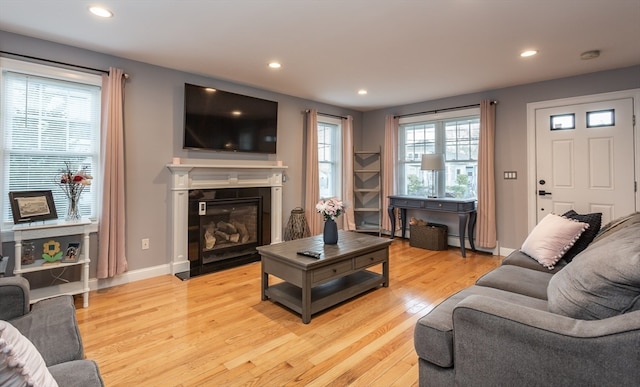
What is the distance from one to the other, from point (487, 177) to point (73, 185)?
4.97 m

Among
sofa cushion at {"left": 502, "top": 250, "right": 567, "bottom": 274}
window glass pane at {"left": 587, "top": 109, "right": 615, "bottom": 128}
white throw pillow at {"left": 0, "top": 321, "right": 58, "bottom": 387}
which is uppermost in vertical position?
window glass pane at {"left": 587, "top": 109, "right": 615, "bottom": 128}

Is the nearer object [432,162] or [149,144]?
[149,144]

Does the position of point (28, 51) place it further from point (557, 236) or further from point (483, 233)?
point (483, 233)

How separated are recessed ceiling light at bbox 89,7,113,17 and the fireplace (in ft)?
6.27

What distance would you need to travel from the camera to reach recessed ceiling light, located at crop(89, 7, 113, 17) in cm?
237

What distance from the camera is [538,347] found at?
3.75ft

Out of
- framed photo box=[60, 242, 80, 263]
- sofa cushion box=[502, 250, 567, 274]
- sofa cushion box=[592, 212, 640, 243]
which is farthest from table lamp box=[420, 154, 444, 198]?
framed photo box=[60, 242, 80, 263]

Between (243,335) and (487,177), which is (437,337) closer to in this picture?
(243,335)

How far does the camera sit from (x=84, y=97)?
318cm

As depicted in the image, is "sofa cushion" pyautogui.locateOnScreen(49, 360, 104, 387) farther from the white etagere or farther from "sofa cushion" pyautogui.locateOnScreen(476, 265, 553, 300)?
"sofa cushion" pyautogui.locateOnScreen(476, 265, 553, 300)

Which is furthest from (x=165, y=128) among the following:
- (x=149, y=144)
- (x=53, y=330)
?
(x=53, y=330)

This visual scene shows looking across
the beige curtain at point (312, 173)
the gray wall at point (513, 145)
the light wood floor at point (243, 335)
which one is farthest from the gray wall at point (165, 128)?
the light wood floor at point (243, 335)

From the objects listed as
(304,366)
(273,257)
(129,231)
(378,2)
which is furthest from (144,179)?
(378,2)

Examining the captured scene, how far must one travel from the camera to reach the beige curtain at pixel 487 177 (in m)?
4.54
